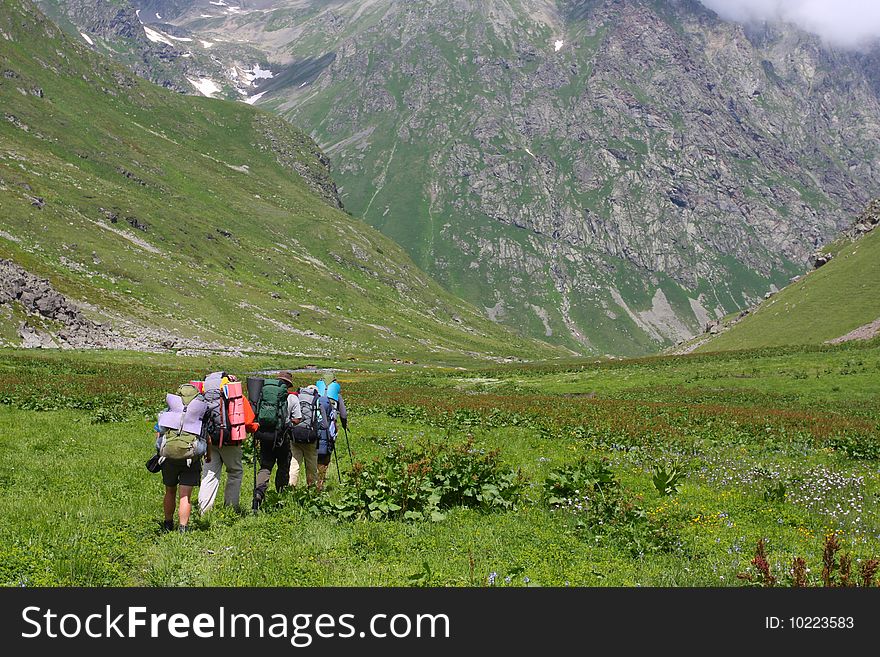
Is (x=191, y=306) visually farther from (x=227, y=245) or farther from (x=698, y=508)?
(x=698, y=508)

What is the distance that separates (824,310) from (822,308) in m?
0.91

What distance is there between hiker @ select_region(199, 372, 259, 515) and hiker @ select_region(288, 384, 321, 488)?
206 cm

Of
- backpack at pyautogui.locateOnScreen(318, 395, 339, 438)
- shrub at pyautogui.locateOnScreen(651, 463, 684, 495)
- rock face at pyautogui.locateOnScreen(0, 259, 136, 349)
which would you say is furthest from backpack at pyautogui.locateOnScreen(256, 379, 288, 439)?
rock face at pyautogui.locateOnScreen(0, 259, 136, 349)

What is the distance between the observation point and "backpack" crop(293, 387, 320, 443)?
14.5 meters

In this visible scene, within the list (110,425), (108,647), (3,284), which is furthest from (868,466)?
(3,284)

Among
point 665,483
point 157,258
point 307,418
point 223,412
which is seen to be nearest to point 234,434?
point 223,412

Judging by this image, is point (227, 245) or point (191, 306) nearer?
point (191, 306)

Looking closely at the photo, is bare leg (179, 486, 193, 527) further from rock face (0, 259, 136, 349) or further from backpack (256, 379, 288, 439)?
rock face (0, 259, 136, 349)

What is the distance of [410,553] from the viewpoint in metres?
9.77

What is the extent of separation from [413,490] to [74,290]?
103011 millimetres

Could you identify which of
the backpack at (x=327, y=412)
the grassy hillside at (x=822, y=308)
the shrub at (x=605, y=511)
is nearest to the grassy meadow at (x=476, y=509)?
the shrub at (x=605, y=511)

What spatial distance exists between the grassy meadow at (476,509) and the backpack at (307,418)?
4.84 ft

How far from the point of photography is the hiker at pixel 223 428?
455 inches

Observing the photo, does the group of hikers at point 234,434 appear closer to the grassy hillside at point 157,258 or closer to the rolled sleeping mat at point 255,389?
the rolled sleeping mat at point 255,389
